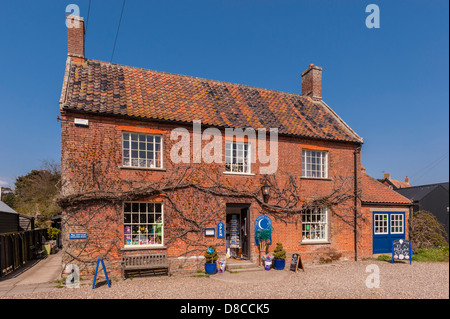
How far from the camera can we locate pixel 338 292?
9.46 m

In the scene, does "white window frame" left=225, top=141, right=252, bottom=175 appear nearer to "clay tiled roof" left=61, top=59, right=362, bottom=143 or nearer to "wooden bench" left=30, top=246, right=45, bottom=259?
"clay tiled roof" left=61, top=59, right=362, bottom=143

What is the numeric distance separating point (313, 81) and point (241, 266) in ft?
38.1

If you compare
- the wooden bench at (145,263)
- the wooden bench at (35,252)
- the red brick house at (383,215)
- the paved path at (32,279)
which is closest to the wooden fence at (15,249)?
the wooden bench at (35,252)

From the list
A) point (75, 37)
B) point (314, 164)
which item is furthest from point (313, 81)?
point (75, 37)

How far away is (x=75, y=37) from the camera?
13.9 metres

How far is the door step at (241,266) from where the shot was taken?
12.7 m

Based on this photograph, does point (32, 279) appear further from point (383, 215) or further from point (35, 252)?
point (383, 215)

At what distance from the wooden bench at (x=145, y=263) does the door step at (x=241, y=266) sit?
266cm

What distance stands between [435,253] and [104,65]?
1922 cm

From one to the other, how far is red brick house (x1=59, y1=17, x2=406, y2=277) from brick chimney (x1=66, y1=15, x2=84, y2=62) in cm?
5

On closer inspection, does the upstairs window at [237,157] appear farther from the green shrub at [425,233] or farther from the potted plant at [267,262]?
the green shrub at [425,233]

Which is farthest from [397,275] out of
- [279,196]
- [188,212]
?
[188,212]

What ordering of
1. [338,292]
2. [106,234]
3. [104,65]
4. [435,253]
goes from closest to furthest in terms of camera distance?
[338,292], [106,234], [104,65], [435,253]
